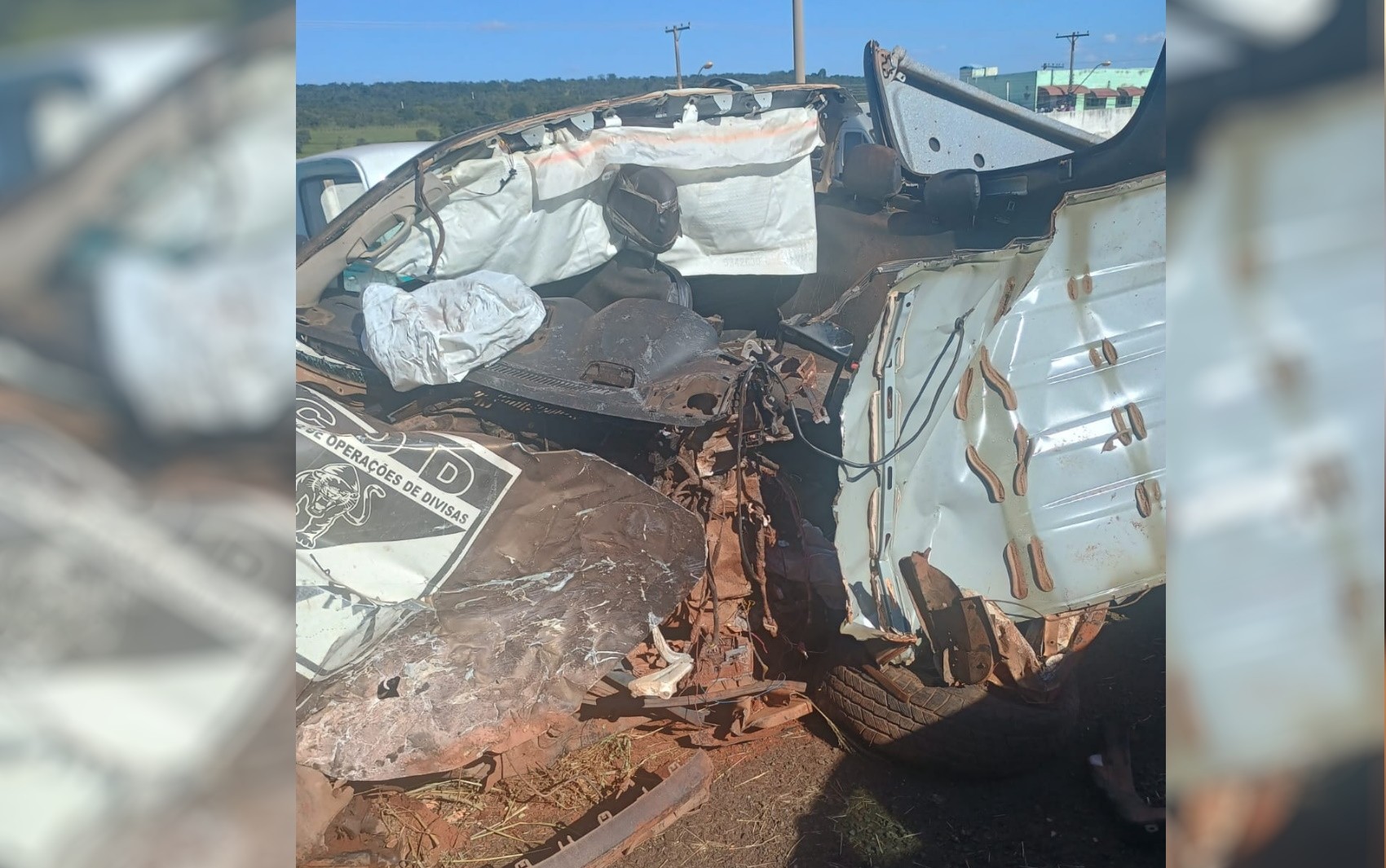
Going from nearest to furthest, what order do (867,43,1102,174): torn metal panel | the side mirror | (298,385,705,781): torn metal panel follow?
1. (298,385,705,781): torn metal panel
2. the side mirror
3. (867,43,1102,174): torn metal panel

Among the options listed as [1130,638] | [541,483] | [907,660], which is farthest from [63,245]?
[1130,638]

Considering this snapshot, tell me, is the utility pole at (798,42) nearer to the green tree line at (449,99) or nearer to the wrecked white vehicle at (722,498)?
the green tree line at (449,99)

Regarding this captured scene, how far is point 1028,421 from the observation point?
336cm

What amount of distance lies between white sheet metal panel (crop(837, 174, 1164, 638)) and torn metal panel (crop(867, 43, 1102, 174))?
2.17 meters

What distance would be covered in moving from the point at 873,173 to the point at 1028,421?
2282mm

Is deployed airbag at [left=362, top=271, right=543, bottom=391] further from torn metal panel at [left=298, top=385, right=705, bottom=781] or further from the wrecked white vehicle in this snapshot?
torn metal panel at [left=298, top=385, right=705, bottom=781]

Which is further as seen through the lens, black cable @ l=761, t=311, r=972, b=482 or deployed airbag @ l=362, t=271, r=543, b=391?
deployed airbag @ l=362, t=271, r=543, b=391

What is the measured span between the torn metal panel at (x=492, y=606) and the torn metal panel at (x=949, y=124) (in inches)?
136

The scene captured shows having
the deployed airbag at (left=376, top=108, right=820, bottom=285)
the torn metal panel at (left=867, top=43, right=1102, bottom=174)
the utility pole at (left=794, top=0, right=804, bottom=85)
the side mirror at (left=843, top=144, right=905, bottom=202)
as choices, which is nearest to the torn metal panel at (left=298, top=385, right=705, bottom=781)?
the deployed airbag at (left=376, top=108, right=820, bottom=285)

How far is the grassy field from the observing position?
6.74 m

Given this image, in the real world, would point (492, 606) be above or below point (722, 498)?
below

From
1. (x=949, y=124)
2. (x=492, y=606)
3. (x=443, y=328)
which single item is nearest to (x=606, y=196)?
(x=443, y=328)

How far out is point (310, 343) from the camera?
3793mm

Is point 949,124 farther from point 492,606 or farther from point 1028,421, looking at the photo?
point 492,606
